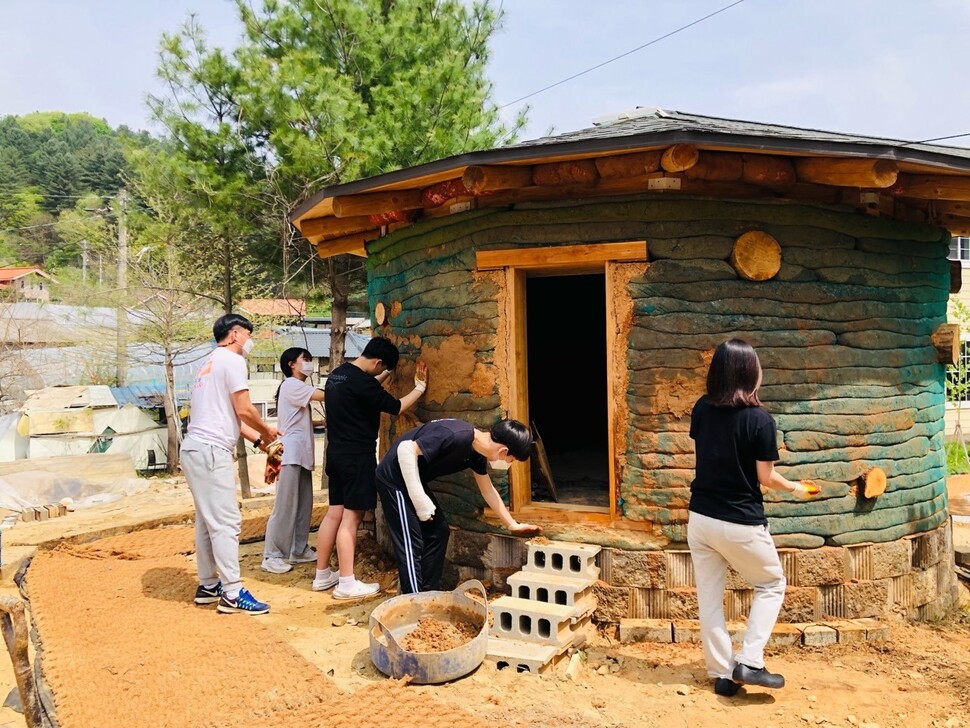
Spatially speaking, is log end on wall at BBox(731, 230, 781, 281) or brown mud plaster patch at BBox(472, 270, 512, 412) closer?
log end on wall at BBox(731, 230, 781, 281)

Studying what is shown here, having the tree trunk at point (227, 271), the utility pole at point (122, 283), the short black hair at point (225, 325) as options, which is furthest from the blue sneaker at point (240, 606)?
the utility pole at point (122, 283)

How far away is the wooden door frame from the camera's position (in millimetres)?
5043

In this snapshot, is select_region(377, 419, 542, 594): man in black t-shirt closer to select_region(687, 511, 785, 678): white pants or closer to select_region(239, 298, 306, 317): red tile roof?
select_region(687, 511, 785, 678): white pants

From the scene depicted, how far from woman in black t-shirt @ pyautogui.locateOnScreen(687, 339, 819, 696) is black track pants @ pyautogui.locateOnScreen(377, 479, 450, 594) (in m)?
1.71

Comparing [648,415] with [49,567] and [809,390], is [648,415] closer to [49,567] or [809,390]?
[809,390]

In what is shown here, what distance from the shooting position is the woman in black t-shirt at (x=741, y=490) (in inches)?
147

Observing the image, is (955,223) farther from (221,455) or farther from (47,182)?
(47,182)

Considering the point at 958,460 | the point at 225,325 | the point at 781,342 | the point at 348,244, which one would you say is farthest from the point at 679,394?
the point at 958,460

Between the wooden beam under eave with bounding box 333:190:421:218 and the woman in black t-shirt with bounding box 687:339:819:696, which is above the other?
the wooden beam under eave with bounding box 333:190:421:218

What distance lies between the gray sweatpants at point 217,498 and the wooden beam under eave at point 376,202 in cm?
204

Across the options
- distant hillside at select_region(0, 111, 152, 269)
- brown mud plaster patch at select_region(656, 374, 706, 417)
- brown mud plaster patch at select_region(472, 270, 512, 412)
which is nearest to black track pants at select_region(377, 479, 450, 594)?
brown mud plaster patch at select_region(472, 270, 512, 412)

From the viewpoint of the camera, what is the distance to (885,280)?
527 cm

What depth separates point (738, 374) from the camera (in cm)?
374

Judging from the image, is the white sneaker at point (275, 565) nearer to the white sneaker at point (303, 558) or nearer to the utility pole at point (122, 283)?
the white sneaker at point (303, 558)
